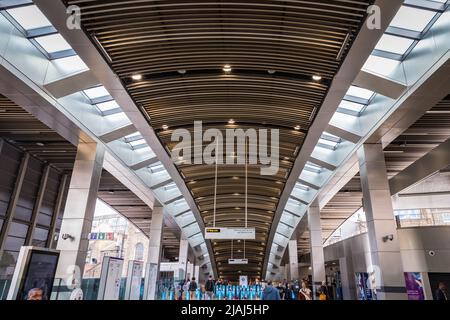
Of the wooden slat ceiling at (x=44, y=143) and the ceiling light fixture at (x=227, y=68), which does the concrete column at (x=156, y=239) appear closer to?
the wooden slat ceiling at (x=44, y=143)

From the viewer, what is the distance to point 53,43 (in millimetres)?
8117

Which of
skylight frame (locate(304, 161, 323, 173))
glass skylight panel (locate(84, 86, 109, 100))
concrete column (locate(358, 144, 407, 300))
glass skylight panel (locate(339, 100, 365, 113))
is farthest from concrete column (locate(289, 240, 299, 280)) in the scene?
glass skylight panel (locate(84, 86, 109, 100))

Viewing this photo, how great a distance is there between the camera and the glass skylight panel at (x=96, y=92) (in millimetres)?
10125

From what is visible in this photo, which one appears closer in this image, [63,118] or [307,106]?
[307,106]

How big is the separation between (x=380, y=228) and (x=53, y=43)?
35.2 ft

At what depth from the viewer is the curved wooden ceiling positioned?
543 centimetres

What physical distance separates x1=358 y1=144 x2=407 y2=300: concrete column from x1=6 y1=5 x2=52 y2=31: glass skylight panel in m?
10.1

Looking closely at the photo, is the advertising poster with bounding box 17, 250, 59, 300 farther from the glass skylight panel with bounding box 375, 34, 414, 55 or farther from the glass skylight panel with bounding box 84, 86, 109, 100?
the glass skylight panel with bounding box 375, 34, 414, 55

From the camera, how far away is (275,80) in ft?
24.6

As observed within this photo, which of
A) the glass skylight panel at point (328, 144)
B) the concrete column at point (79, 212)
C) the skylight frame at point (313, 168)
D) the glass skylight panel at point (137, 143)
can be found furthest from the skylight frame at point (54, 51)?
the skylight frame at point (313, 168)

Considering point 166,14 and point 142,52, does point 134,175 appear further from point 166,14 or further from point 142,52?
point 166,14

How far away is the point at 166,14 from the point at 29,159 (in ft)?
38.3

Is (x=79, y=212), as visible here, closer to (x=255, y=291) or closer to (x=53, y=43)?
(x=53, y=43)
